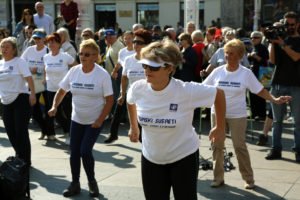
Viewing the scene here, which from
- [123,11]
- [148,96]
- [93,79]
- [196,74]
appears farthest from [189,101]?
[123,11]

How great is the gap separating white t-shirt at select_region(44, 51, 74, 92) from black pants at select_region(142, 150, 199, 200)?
549 centimetres

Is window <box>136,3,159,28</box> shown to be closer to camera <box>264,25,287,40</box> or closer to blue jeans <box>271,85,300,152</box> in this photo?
blue jeans <box>271,85,300,152</box>

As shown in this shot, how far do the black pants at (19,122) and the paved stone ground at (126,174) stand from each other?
434 mm

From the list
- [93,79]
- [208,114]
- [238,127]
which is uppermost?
[93,79]

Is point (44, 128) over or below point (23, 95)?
below

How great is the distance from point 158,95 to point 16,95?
341cm

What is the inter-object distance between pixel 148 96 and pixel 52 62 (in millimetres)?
5559

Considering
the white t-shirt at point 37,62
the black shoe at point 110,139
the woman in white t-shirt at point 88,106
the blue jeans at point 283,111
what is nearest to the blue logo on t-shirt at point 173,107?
the woman in white t-shirt at point 88,106

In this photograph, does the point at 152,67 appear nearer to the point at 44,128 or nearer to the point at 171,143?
the point at 171,143

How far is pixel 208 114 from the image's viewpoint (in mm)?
11719

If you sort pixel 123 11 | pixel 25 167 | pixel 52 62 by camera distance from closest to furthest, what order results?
pixel 25 167, pixel 52 62, pixel 123 11

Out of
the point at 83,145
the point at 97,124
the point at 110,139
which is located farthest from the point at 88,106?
the point at 110,139

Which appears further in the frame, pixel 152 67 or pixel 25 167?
pixel 25 167

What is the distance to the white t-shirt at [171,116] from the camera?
165 inches
